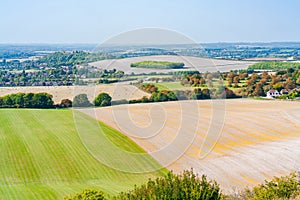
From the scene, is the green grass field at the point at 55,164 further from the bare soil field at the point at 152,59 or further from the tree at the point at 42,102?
the tree at the point at 42,102

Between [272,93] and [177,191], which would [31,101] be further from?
[177,191]

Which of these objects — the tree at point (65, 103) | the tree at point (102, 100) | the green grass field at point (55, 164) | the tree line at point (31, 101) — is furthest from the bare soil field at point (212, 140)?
the tree line at point (31, 101)

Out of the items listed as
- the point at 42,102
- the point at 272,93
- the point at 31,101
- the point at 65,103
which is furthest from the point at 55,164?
the point at 272,93

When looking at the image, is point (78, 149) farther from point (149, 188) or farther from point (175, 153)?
point (149, 188)

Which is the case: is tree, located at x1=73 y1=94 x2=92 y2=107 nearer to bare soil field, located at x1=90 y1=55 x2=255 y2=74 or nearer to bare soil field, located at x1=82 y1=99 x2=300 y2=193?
bare soil field, located at x1=82 y1=99 x2=300 y2=193

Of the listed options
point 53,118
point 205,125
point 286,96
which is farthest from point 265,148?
point 286,96
